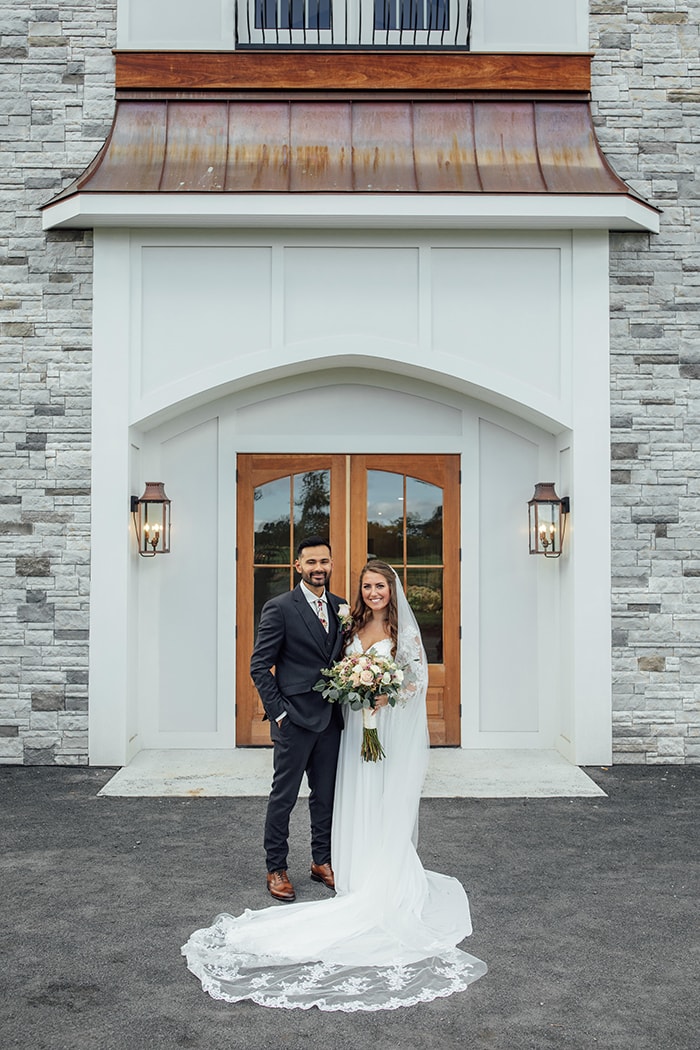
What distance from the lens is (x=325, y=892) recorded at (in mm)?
4602

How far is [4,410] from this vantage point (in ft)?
23.3

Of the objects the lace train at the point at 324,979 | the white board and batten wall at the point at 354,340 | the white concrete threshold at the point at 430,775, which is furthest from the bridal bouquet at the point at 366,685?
the white board and batten wall at the point at 354,340

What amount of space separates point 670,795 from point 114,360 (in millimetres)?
5229

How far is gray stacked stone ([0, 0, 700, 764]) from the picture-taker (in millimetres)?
7074

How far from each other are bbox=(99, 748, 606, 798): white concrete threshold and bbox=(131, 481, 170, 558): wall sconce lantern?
5.50 feet

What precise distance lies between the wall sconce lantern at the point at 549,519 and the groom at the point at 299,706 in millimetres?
3013

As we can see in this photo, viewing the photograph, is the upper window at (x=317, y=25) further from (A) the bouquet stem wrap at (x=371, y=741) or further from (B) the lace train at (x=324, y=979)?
(B) the lace train at (x=324, y=979)

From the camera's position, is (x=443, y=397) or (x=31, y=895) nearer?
(x=31, y=895)

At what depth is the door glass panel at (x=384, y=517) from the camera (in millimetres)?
A: 7617

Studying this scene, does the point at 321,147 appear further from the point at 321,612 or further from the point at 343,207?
the point at 321,612

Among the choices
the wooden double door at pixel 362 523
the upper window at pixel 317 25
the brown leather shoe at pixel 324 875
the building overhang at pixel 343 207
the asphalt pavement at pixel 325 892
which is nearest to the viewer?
the asphalt pavement at pixel 325 892

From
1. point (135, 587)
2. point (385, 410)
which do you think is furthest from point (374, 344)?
point (135, 587)

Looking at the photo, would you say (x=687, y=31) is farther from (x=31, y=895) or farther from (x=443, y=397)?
(x=31, y=895)

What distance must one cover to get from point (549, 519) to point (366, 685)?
3350 mm
